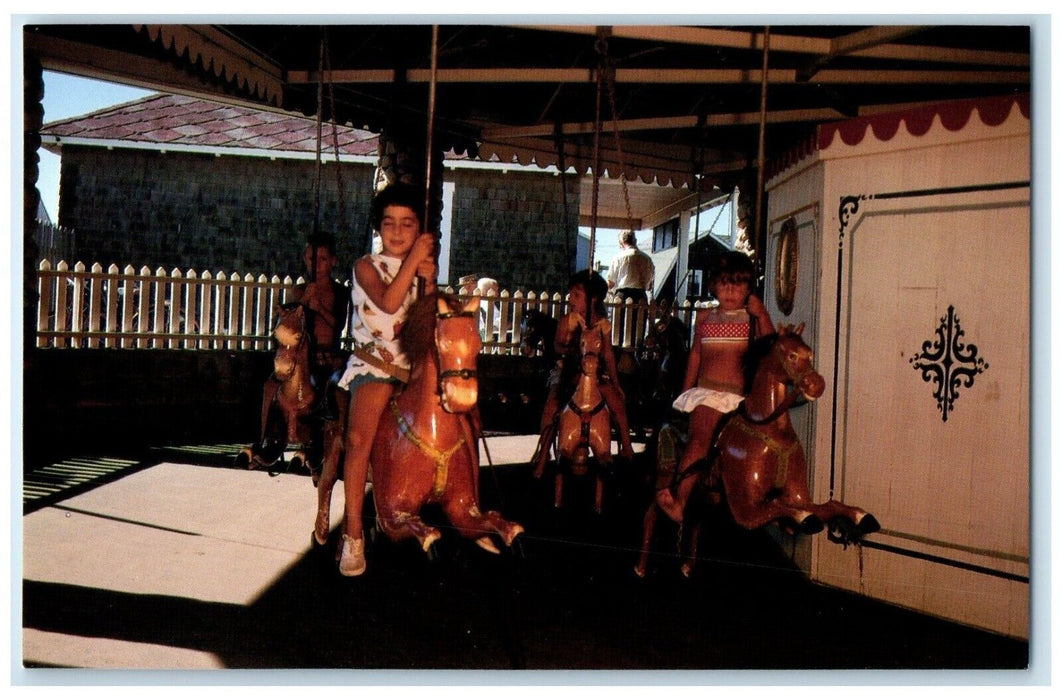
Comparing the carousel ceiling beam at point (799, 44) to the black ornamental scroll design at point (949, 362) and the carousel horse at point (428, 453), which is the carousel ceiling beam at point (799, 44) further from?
the carousel horse at point (428, 453)

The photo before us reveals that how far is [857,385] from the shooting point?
4.96 metres

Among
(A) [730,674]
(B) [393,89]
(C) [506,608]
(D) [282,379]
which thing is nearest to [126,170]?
(B) [393,89]

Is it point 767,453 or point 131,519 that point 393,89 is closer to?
point 131,519

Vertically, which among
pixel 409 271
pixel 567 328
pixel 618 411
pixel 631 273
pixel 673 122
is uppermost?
pixel 673 122

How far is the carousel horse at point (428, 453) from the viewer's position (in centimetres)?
294

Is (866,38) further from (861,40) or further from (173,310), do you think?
(173,310)

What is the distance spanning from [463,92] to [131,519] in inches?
157

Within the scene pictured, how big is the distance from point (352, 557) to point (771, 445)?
179 cm

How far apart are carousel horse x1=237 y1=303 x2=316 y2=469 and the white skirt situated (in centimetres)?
217

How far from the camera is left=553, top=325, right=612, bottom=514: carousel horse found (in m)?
6.03

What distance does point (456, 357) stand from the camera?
283 centimetres

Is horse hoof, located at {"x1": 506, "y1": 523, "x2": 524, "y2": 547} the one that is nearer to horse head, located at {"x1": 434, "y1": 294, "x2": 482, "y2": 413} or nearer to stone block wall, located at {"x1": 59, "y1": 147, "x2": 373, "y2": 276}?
horse head, located at {"x1": 434, "y1": 294, "x2": 482, "y2": 413}

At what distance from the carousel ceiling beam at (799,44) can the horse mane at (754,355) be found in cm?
193

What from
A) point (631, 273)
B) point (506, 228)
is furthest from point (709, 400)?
point (506, 228)
